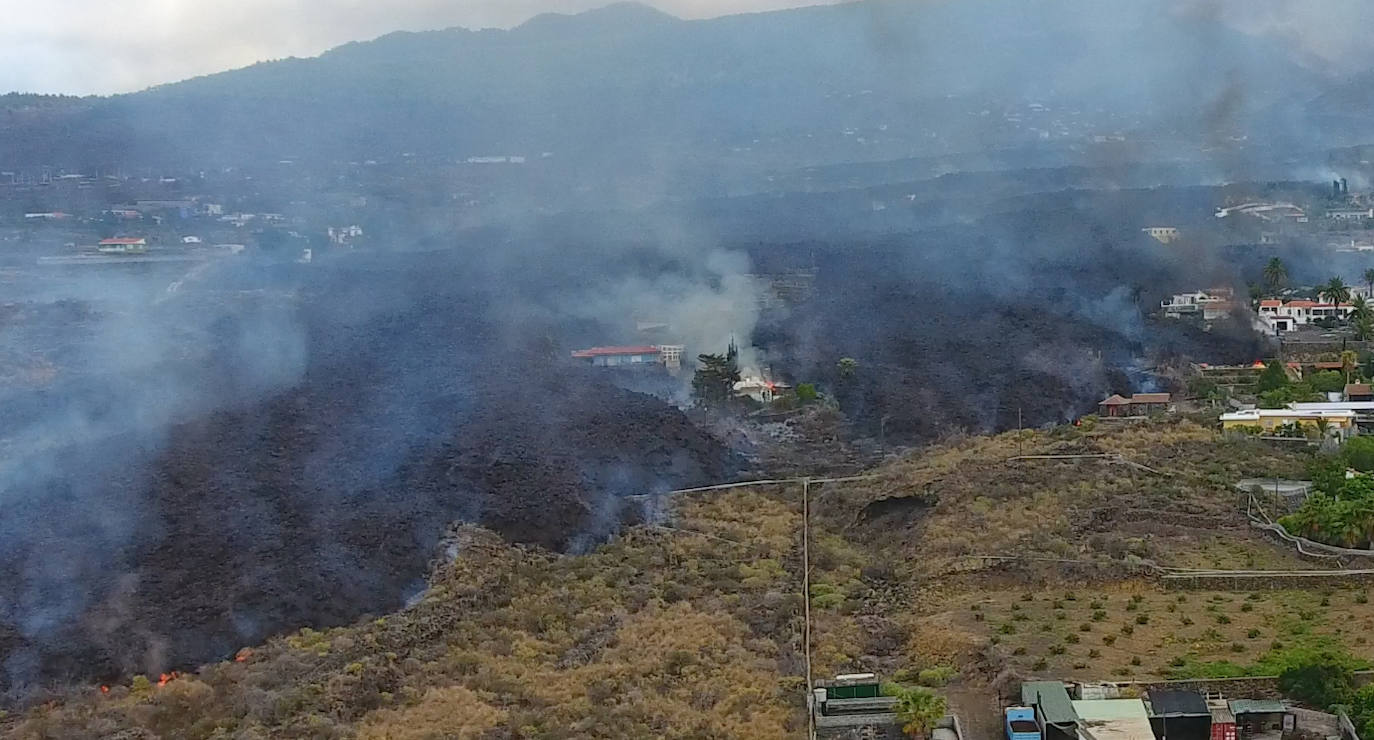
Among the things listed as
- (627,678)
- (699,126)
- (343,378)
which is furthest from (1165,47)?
(627,678)

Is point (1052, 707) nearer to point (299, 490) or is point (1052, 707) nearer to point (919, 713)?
point (919, 713)

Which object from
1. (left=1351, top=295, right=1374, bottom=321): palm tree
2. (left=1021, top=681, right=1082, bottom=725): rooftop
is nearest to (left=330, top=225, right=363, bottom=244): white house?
(left=1351, top=295, right=1374, bottom=321): palm tree

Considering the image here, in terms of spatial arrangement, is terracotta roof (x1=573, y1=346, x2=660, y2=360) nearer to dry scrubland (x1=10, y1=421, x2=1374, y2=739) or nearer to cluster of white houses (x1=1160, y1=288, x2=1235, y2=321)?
dry scrubland (x1=10, y1=421, x2=1374, y2=739)

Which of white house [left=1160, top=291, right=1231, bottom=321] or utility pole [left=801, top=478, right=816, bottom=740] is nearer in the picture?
utility pole [left=801, top=478, right=816, bottom=740]

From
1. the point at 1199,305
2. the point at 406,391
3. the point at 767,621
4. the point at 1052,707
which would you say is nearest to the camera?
the point at 1052,707

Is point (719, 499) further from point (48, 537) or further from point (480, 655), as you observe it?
point (48, 537)

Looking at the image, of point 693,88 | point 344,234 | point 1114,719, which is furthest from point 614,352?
point 693,88

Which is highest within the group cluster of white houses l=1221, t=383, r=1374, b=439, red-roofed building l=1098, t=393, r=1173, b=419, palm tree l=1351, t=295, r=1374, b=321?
palm tree l=1351, t=295, r=1374, b=321
